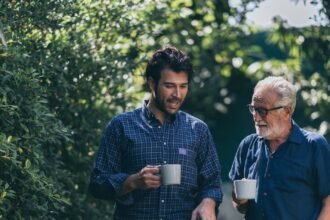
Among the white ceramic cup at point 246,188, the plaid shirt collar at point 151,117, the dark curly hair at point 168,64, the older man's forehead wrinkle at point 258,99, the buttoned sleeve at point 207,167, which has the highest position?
the dark curly hair at point 168,64

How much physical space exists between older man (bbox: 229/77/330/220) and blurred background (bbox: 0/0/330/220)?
1378 mm

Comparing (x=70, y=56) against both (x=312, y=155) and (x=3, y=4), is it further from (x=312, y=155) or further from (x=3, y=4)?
(x=312, y=155)

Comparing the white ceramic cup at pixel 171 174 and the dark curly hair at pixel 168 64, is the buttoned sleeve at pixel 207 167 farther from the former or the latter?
the white ceramic cup at pixel 171 174

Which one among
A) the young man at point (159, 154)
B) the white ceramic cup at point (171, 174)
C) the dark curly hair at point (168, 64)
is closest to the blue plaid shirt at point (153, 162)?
the young man at point (159, 154)

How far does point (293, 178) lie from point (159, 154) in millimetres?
793

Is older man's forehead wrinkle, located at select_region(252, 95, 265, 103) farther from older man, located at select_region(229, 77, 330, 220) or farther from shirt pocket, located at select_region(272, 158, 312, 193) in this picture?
shirt pocket, located at select_region(272, 158, 312, 193)

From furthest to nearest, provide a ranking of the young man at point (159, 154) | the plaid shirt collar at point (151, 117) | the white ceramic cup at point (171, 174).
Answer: the plaid shirt collar at point (151, 117) → the young man at point (159, 154) → the white ceramic cup at point (171, 174)

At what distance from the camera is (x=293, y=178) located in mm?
5844

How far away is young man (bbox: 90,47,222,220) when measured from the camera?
5.96 metres

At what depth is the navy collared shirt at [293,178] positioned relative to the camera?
5.83 metres

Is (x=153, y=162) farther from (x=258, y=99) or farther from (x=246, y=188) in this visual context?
(x=258, y=99)

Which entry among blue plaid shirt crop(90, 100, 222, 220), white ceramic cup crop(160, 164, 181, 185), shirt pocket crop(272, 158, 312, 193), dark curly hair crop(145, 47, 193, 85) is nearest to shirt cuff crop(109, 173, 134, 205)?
blue plaid shirt crop(90, 100, 222, 220)

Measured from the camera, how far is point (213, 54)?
39.0 ft

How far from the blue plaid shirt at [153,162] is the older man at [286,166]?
0.31 m
